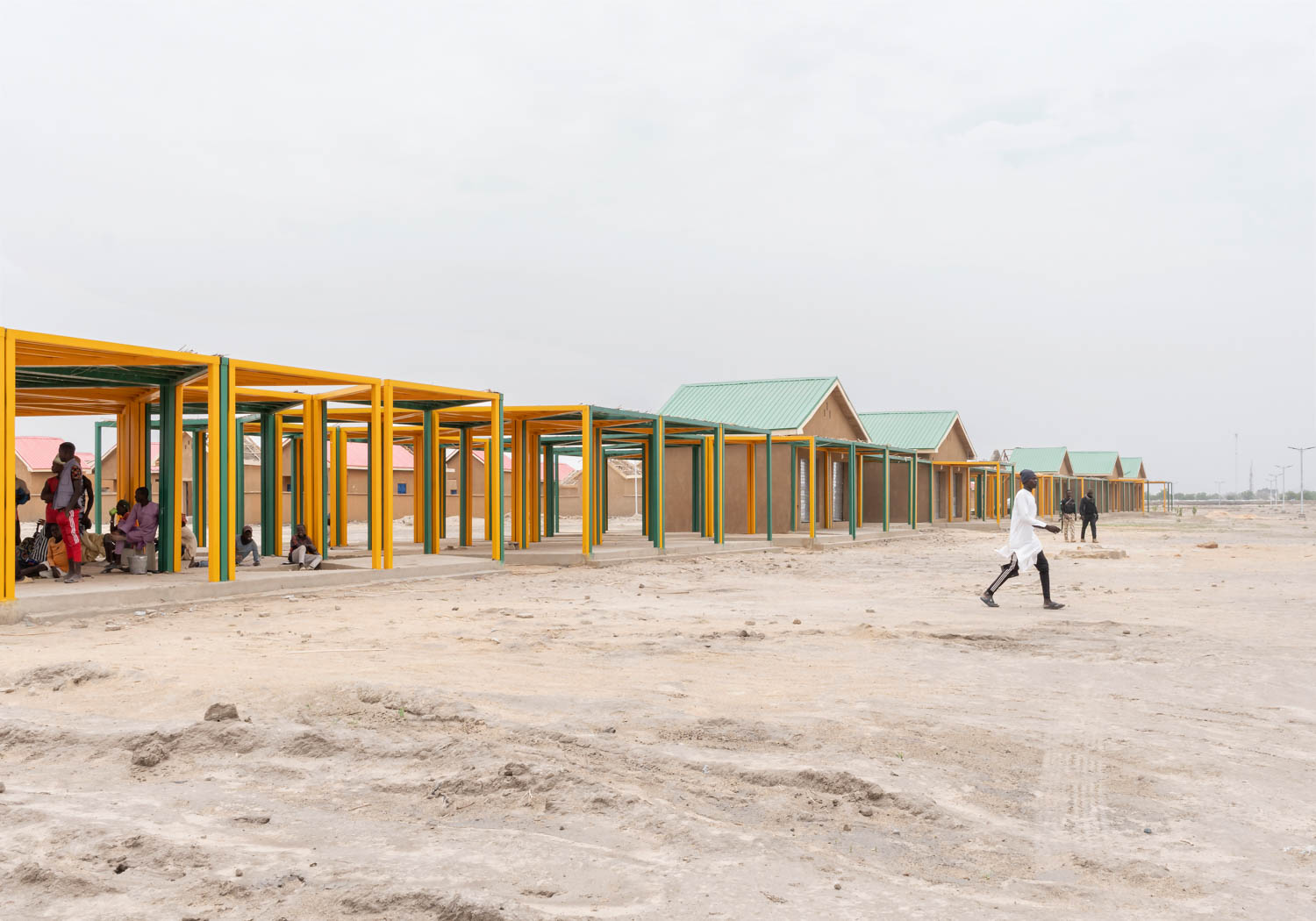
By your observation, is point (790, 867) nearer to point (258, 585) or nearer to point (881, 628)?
point (881, 628)

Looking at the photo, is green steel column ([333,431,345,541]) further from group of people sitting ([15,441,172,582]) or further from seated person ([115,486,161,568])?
seated person ([115,486,161,568])

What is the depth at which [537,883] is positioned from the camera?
3.84 meters

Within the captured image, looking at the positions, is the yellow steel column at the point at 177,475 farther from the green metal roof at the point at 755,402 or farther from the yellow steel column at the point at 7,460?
the green metal roof at the point at 755,402

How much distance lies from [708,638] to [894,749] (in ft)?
13.8

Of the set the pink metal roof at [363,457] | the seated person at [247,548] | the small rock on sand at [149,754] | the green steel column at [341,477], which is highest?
the pink metal roof at [363,457]

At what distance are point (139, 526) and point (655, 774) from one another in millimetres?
11444

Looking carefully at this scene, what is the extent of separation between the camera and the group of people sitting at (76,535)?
12.6 m

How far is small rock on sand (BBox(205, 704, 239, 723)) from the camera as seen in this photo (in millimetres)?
5981

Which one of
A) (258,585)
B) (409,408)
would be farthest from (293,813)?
(409,408)

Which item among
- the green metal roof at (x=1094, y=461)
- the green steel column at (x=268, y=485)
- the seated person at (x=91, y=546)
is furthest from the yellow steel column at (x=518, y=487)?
the green metal roof at (x=1094, y=461)

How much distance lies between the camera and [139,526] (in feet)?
46.6

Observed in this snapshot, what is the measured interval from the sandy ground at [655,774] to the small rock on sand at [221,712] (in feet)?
0.65

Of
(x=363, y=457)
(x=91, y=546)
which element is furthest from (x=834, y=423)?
(x=91, y=546)

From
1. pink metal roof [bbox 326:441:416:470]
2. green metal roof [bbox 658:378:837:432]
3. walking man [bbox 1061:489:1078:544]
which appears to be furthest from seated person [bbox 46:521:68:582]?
pink metal roof [bbox 326:441:416:470]
